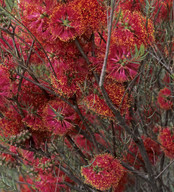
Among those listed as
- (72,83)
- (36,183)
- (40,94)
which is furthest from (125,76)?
(36,183)

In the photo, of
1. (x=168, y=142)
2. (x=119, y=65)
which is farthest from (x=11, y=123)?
(x=168, y=142)

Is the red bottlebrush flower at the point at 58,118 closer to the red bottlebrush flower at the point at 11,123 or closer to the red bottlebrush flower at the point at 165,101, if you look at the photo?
the red bottlebrush flower at the point at 11,123

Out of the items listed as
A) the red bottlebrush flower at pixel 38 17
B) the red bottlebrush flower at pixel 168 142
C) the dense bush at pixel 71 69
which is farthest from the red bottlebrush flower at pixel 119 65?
the red bottlebrush flower at pixel 168 142

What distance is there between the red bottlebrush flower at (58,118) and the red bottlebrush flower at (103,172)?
0.11m

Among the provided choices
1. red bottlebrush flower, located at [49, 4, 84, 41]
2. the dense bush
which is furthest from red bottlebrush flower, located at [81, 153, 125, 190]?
red bottlebrush flower, located at [49, 4, 84, 41]

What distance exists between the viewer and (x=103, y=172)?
60cm

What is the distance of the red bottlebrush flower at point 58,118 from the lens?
0.60 meters

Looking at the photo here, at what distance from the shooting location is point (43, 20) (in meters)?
0.50

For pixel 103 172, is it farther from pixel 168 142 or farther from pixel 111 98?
pixel 168 142

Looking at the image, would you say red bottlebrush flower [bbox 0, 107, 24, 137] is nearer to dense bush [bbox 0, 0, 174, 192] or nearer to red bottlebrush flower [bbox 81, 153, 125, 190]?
dense bush [bbox 0, 0, 174, 192]

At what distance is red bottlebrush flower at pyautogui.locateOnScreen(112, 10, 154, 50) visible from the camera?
469 mm

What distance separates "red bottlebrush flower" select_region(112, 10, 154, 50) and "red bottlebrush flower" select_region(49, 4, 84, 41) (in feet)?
0.24

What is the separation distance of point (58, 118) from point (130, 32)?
0.27 meters

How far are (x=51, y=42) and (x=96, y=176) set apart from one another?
0.34 metres
